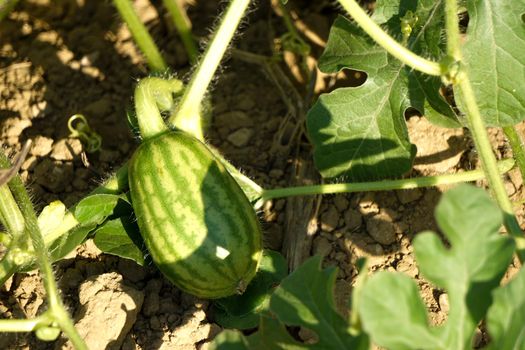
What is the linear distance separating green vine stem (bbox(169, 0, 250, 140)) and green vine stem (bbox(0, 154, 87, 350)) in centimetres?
51

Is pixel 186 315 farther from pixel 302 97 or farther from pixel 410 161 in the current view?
pixel 302 97

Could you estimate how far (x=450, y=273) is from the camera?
1.80m

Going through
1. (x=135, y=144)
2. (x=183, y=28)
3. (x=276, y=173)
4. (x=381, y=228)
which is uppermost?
(x=183, y=28)

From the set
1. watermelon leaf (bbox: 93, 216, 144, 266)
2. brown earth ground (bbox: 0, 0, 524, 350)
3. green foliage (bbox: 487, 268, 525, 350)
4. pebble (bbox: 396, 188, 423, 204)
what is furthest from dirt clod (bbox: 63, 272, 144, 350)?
green foliage (bbox: 487, 268, 525, 350)

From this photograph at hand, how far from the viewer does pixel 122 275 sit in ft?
9.22

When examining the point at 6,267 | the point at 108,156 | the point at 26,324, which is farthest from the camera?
the point at 108,156

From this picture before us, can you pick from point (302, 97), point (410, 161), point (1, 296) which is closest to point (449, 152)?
point (410, 161)

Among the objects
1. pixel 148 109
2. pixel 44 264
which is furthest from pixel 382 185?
pixel 44 264

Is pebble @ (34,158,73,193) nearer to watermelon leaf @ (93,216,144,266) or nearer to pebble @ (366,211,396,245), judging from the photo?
watermelon leaf @ (93,216,144,266)

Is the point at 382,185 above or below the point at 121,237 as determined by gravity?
below

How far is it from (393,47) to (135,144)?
1306 mm

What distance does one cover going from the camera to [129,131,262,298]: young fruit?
241cm

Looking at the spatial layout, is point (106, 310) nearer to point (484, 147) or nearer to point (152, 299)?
point (152, 299)

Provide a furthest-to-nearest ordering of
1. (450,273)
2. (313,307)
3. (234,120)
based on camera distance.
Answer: (234,120) < (313,307) < (450,273)
